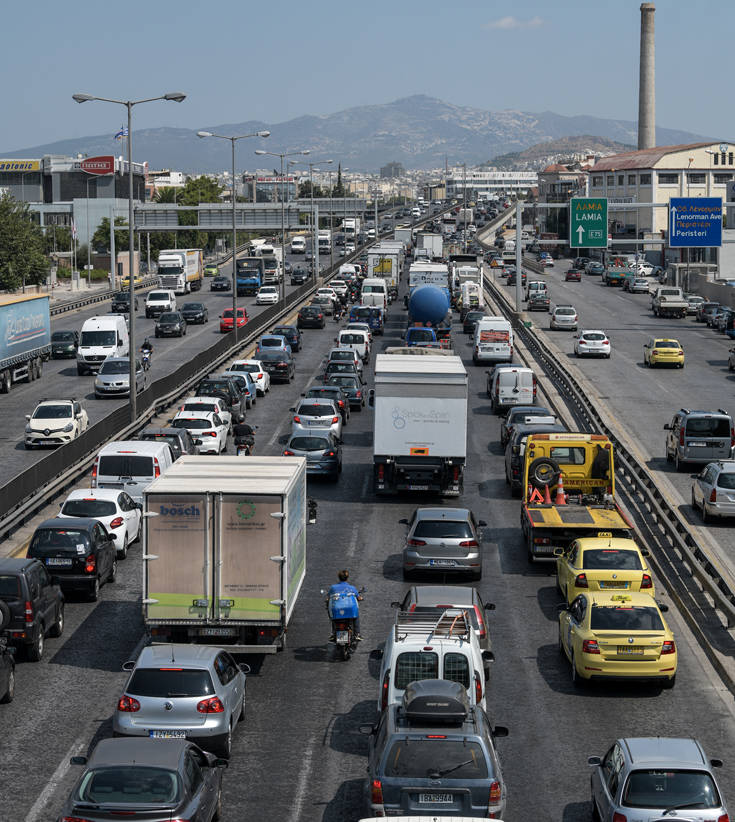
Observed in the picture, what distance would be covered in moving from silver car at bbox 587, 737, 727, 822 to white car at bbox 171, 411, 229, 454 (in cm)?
2604

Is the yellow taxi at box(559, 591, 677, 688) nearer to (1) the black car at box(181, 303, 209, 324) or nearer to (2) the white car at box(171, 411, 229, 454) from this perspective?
(2) the white car at box(171, 411, 229, 454)

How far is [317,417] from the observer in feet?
132

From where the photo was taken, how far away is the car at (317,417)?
4009cm

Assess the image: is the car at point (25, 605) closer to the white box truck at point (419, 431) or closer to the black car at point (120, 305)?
the white box truck at point (419, 431)

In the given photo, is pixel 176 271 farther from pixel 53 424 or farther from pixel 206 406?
pixel 206 406

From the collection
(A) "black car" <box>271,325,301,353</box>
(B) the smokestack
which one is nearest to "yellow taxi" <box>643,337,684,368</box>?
(A) "black car" <box>271,325,301,353</box>

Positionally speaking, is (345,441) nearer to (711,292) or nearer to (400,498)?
(400,498)

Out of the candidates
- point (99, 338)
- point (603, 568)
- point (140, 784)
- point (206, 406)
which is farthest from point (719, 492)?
point (99, 338)

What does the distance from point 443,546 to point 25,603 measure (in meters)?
8.78

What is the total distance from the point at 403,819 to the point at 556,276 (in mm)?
118133

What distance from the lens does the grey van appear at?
37.8 meters

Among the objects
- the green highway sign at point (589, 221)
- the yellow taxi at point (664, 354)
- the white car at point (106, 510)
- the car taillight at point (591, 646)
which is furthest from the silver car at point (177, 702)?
the green highway sign at point (589, 221)

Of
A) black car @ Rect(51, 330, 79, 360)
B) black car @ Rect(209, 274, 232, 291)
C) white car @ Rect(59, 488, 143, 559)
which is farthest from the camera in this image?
black car @ Rect(209, 274, 232, 291)

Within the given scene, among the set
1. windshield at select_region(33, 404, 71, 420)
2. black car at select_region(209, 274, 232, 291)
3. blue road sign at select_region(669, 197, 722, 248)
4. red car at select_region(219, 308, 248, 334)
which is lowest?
windshield at select_region(33, 404, 71, 420)
